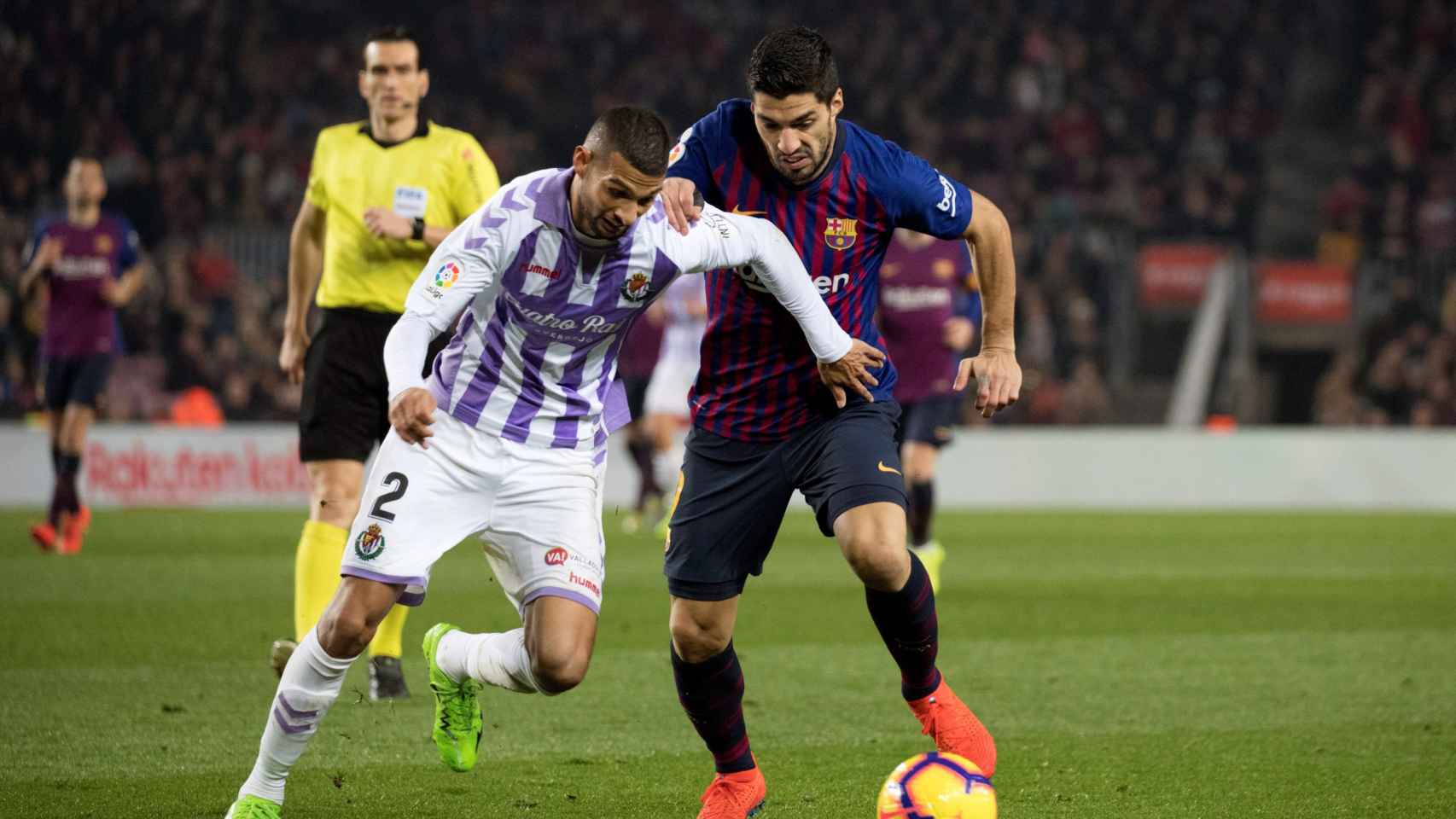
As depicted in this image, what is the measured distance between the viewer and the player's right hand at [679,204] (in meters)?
4.26

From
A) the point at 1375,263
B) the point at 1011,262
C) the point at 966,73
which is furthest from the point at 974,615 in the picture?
the point at 966,73

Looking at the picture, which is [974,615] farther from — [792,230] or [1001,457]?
[1001,457]

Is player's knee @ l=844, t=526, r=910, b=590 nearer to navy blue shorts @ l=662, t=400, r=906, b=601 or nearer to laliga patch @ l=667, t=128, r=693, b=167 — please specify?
navy blue shorts @ l=662, t=400, r=906, b=601

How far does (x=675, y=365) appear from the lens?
13211 mm

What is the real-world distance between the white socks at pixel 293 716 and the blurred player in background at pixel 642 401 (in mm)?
9600

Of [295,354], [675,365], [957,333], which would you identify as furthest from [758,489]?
[675,365]

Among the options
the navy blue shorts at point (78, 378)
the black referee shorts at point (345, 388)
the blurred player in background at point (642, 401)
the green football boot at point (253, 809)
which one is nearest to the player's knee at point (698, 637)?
the green football boot at point (253, 809)

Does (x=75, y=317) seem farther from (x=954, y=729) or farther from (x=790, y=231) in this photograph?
(x=954, y=729)

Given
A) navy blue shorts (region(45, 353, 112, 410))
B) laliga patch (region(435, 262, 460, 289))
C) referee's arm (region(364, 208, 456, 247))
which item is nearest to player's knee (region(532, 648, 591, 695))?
laliga patch (region(435, 262, 460, 289))

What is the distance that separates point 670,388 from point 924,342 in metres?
3.52

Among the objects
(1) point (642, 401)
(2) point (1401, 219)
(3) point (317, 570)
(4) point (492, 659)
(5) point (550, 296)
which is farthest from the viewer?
(2) point (1401, 219)

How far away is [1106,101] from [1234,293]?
5766mm

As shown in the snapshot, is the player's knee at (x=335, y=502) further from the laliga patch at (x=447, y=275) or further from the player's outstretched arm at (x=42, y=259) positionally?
the player's outstretched arm at (x=42, y=259)

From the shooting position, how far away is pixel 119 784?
4.62 metres
